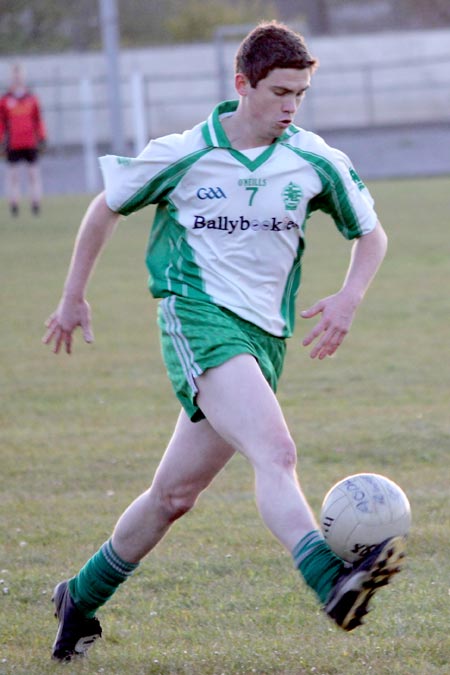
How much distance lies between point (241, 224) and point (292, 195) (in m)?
0.19

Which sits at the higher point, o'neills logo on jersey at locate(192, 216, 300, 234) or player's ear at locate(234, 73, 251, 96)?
player's ear at locate(234, 73, 251, 96)

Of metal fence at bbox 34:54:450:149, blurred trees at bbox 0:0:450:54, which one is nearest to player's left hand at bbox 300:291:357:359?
metal fence at bbox 34:54:450:149

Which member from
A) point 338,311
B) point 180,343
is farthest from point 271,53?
point 180,343

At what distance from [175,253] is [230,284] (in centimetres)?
22

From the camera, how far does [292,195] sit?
3.90 meters

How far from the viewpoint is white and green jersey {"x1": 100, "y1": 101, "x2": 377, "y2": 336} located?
152 inches

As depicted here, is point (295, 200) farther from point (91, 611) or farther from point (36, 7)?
point (36, 7)

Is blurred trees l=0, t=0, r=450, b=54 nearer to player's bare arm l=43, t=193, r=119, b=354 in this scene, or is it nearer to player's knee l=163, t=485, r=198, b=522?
player's bare arm l=43, t=193, r=119, b=354

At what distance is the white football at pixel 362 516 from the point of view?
11.5 feet

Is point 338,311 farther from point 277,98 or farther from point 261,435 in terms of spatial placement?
point 277,98

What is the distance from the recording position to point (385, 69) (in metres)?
38.4

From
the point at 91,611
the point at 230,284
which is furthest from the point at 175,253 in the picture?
the point at 91,611

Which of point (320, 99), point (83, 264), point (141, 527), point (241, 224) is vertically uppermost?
point (241, 224)

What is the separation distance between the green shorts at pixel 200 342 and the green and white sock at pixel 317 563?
0.61 meters
